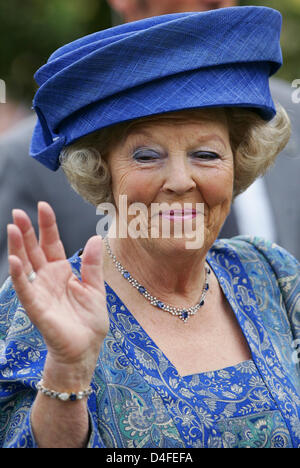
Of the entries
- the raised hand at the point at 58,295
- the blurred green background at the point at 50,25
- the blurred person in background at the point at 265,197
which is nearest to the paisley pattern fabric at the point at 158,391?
the raised hand at the point at 58,295

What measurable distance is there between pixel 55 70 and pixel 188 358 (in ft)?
3.45

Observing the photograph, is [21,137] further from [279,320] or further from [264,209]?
[279,320]

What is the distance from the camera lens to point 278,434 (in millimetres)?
2572

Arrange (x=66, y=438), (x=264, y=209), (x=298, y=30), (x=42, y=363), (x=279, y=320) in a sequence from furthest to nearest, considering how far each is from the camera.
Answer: (x=298, y=30) → (x=264, y=209) → (x=279, y=320) → (x=42, y=363) → (x=66, y=438)

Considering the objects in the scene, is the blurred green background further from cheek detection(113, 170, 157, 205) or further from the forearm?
the forearm

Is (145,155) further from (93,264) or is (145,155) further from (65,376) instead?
(65,376)

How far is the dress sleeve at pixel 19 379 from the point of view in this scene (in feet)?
7.57

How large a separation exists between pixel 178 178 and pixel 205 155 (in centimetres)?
14

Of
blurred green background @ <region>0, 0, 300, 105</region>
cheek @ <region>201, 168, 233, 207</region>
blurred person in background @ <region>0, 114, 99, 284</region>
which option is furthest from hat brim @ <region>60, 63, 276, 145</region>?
blurred green background @ <region>0, 0, 300, 105</region>

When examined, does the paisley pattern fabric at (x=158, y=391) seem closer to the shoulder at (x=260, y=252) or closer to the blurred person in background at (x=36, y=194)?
the shoulder at (x=260, y=252)

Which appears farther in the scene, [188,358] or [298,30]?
[298,30]

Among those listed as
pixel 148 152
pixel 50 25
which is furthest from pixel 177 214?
pixel 50 25

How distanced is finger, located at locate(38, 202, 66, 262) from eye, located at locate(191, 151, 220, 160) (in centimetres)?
67

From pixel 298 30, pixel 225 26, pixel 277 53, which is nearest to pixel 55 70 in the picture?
pixel 225 26
